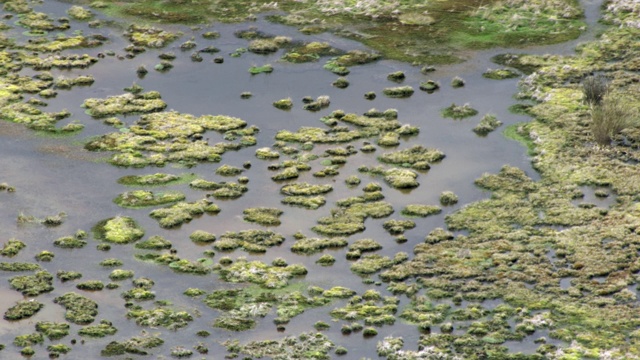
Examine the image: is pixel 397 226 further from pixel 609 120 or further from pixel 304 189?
pixel 609 120

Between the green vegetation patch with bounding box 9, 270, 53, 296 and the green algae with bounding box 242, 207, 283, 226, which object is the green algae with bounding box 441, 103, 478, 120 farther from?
the green vegetation patch with bounding box 9, 270, 53, 296

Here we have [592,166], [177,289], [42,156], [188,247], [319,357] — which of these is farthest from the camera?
[42,156]

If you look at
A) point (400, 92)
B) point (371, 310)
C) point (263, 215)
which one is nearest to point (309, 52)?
point (400, 92)

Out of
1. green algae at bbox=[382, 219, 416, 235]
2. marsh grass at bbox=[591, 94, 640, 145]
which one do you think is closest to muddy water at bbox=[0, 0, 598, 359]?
green algae at bbox=[382, 219, 416, 235]

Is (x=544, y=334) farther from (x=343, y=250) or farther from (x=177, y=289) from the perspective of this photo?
(x=177, y=289)

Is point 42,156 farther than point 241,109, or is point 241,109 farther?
point 241,109

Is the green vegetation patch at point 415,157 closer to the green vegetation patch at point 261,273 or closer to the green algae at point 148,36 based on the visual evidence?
the green vegetation patch at point 261,273

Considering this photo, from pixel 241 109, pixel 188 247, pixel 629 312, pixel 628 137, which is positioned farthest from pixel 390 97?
pixel 629 312
